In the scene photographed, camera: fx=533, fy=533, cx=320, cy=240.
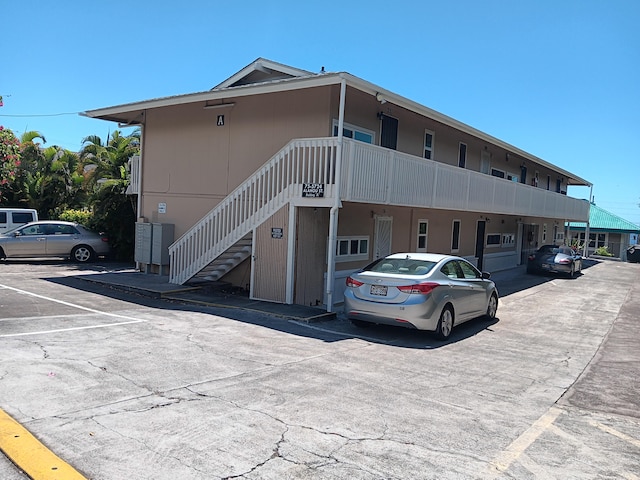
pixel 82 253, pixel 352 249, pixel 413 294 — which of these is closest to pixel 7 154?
pixel 82 253

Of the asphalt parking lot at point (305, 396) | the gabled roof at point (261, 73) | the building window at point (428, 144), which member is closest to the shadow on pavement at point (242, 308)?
the asphalt parking lot at point (305, 396)

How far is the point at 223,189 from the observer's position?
14.9 m

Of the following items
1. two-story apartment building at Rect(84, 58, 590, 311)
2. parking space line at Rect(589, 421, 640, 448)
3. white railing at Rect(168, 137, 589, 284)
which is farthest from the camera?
two-story apartment building at Rect(84, 58, 590, 311)

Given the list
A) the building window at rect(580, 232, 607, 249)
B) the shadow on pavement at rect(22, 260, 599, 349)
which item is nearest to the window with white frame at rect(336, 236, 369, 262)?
the shadow on pavement at rect(22, 260, 599, 349)

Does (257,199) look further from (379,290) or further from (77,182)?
(77,182)

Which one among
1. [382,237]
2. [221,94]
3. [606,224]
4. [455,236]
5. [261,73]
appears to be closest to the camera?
[221,94]

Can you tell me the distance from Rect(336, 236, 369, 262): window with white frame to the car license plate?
4.04m

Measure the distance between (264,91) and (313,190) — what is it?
2831 millimetres

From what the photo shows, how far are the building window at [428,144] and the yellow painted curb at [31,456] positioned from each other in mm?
14596

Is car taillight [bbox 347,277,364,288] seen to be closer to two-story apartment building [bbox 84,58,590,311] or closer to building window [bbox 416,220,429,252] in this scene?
two-story apartment building [bbox 84,58,590,311]

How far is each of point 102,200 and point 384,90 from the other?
11742 millimetres

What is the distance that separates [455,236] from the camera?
20.4 meters

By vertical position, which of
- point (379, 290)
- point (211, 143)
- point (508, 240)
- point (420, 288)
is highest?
point (211, 143)

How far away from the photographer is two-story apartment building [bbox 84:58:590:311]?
11664 mm
